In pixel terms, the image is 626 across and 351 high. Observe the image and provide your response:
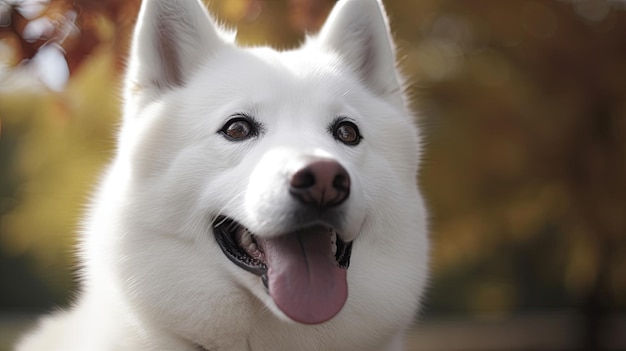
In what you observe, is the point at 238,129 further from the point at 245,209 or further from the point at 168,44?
the point at 168,44

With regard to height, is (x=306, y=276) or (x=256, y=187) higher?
(x=256, y=187)

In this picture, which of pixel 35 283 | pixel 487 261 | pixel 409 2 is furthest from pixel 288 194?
pixel 35 283

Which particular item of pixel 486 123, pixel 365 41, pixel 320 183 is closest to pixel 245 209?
pixel 320 183

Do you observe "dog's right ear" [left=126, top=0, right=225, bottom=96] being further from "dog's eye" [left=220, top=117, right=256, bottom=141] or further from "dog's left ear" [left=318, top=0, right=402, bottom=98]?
"dog's left ear" [left=318, top=0, right=402, bottom=98]

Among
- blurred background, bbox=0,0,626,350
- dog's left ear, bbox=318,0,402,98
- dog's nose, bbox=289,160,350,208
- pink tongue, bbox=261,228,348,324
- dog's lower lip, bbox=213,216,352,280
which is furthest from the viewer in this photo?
blurred background, bbox=0,0,626,350

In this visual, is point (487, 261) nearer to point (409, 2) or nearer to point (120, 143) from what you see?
point (409, 2)

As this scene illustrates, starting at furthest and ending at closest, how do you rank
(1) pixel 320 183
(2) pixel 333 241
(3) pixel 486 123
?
1. (3) pixel 486 123
2. (2) pixel 333 241
3. (1) pixel 320 183

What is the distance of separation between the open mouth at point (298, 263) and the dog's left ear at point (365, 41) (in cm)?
95

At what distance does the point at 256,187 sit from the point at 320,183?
0.26 metres

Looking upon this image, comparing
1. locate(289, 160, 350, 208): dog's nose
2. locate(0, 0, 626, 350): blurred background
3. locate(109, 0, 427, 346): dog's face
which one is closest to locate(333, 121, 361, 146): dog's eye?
locate(109, 0, 427, 346): dog's face

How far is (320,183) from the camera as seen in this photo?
7.32ft

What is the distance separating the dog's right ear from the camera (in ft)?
9.34

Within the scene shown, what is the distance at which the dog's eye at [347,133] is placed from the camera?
8.98 feet

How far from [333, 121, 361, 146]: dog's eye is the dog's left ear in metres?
0.47
